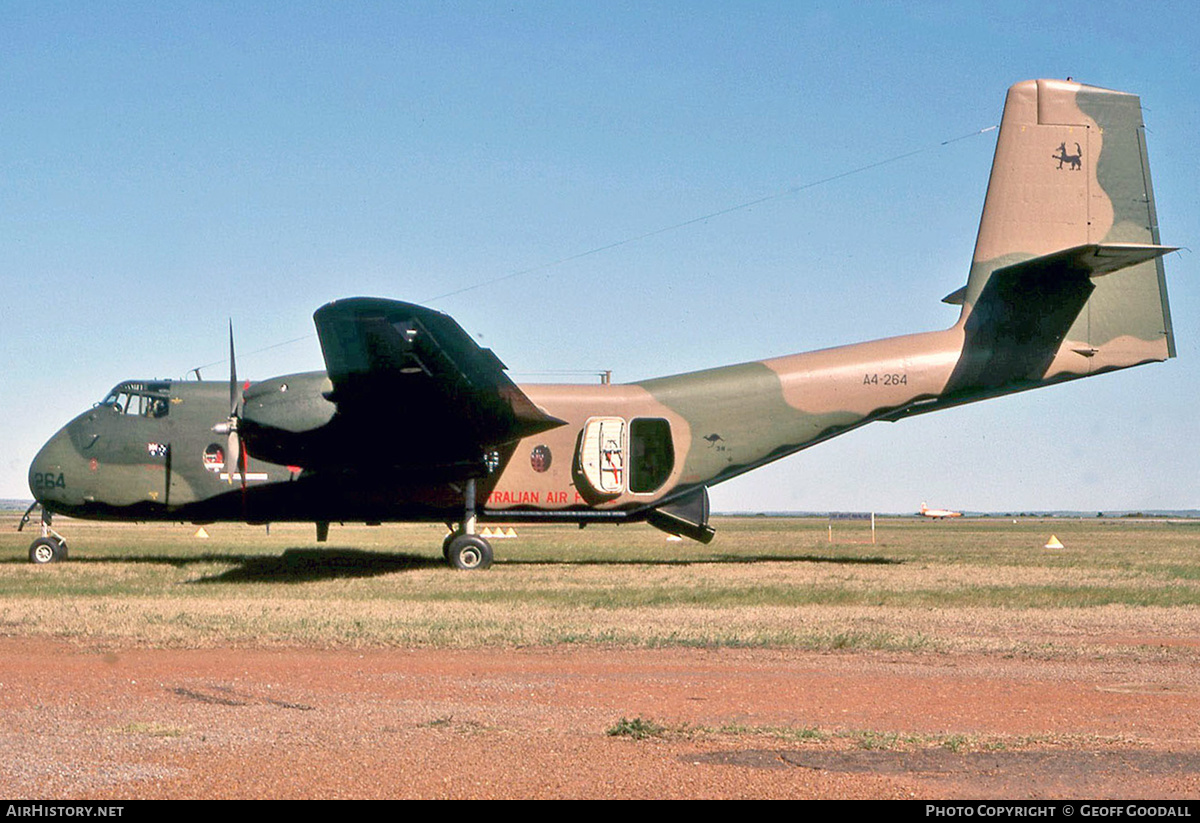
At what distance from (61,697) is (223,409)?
45.0 ft

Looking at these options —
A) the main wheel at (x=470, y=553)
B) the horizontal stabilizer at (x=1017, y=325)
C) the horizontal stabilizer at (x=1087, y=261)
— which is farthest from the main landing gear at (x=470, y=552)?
the horizontal stabilizer at (x=1087, y=261)

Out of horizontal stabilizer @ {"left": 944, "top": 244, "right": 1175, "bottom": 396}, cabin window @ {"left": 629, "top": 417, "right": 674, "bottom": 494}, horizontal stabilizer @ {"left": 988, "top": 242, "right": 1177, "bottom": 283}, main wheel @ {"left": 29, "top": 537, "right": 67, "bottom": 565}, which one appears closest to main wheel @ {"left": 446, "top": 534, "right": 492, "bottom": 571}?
cabin window @ {"left": 629, "top": 417, "right": 674, "bottom": 494}

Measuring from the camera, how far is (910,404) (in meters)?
22.6

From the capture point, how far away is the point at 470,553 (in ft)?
72.4

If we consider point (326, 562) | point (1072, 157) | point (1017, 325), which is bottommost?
point (326, 562)

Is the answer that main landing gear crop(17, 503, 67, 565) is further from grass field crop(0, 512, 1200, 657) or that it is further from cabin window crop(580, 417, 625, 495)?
cabin window crop(580, 417, 625, 495)

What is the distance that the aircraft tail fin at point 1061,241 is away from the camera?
22.2 metres

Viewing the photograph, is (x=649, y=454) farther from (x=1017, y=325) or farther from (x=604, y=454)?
(x=1017, y=325)

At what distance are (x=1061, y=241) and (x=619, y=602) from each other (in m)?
12.2

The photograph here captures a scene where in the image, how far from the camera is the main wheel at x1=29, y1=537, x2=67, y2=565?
74.5 feet

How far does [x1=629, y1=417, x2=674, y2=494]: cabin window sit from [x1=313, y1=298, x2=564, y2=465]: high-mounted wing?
6.73 ft

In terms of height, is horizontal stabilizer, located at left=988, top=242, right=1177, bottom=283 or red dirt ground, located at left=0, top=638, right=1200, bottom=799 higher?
horizontal stabilizer, located at left=988, top=242, right=1177, bottom=283

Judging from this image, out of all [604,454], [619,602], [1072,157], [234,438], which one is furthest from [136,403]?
[1072,157]
